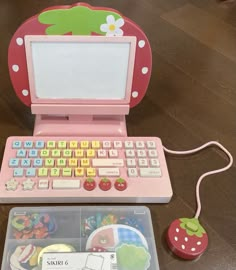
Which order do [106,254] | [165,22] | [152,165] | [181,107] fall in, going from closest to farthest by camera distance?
1. [106,254]
2. [152,165]
3. [181,107]
4. [165,22]

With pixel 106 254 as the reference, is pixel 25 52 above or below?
above

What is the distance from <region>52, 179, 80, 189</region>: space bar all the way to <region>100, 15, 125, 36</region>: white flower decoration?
7.5 inches

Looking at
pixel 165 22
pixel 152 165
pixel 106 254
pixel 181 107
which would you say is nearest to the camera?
pixel 106 254

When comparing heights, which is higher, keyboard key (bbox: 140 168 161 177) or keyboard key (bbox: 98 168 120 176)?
keyboard key (bbox: 98 168 120 176)

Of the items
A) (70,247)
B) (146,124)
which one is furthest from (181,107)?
(70,247)

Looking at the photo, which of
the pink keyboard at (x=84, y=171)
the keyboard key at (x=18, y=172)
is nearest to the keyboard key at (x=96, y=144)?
the pink keyboard at (x=84, y=171)

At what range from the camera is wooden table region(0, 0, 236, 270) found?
482 millimetres

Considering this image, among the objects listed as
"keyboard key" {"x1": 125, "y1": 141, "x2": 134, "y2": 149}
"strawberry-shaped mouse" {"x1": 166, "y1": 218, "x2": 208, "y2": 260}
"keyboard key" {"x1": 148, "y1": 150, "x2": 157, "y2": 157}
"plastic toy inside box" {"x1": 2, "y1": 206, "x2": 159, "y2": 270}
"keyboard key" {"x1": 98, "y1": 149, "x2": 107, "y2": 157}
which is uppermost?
"keyboard key" {"x1": 125, "y1": 141, "x2": 134, "y2": 149}

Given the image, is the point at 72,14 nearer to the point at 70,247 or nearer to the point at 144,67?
the point at 144,67

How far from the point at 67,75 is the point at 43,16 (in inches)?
3.4

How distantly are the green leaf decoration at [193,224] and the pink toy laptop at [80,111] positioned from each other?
0.14 ft

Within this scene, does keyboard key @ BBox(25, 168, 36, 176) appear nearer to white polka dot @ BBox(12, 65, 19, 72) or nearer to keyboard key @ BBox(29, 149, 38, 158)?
keyboard key @ BBox(29, 149, 38, 158)

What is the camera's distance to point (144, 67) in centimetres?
52

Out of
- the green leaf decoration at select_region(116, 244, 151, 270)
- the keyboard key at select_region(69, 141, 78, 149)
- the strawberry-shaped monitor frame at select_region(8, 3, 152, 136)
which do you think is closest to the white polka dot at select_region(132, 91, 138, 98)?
the strawberry-shaped monitor frame at select_region(8, 3, 152, 136)
